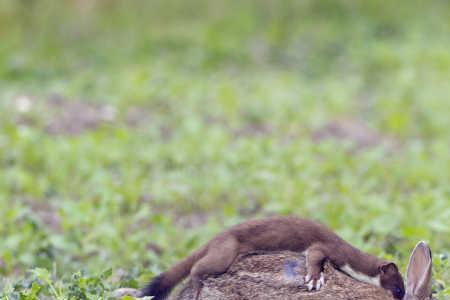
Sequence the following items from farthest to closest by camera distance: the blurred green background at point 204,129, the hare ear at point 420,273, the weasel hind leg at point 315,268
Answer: the blurred green background at point 204,129 → the weasel hind leg at point 315,268 → the hare ear at point 420,273

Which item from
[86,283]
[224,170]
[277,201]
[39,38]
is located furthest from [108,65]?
[86,283]

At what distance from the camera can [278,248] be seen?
17.7 feet

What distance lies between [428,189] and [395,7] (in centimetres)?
931

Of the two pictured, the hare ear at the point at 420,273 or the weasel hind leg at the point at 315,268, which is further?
the weasel hind leg at the point at 315,268

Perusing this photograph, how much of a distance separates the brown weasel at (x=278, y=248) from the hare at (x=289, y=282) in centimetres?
5

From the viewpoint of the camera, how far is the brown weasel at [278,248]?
532cm

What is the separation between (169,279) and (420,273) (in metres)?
1.39

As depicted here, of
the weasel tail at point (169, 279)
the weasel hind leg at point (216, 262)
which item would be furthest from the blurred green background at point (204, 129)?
the weasel hind leg at point (216, 262)

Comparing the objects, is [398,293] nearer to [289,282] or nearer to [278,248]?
[289,282]

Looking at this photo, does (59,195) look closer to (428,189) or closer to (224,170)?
(224,170)

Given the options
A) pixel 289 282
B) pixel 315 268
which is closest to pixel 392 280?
pixel 315 268

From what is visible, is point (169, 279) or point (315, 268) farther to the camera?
point (169, 279)

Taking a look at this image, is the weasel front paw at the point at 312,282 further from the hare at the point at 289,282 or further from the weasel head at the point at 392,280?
the weasel head at the point at 392,280

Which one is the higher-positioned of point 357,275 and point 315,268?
point 315,268
